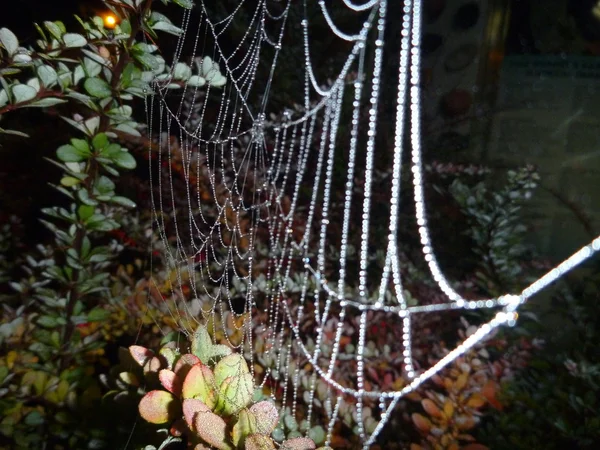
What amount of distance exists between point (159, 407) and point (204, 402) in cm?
5

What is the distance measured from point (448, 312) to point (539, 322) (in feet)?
0.66

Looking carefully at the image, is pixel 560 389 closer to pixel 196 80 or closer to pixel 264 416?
pixel 264 416

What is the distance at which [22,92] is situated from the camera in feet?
2.12

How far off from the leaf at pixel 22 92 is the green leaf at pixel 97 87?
0.36 ft

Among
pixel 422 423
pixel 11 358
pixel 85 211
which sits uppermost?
pixel 85 211

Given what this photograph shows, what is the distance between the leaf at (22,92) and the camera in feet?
2.11

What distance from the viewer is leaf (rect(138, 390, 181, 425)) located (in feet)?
1.83

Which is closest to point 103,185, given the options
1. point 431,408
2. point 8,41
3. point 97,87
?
point 97,87

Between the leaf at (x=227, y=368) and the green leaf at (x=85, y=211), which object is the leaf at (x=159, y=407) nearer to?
the leaf at (x=227, y=368)

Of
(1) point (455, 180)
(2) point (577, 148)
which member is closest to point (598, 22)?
(2) point (577, 148)

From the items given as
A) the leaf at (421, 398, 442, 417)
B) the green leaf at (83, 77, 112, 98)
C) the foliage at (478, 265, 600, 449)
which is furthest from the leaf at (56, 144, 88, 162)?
the foliage at (478, 265, 600, 449)

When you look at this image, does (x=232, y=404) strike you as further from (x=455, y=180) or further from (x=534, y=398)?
(x=455, y=180)

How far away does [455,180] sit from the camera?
1318 mm

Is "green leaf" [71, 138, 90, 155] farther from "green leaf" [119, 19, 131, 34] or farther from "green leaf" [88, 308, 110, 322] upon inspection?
"green leaf" [88, 308, 110, 322]
